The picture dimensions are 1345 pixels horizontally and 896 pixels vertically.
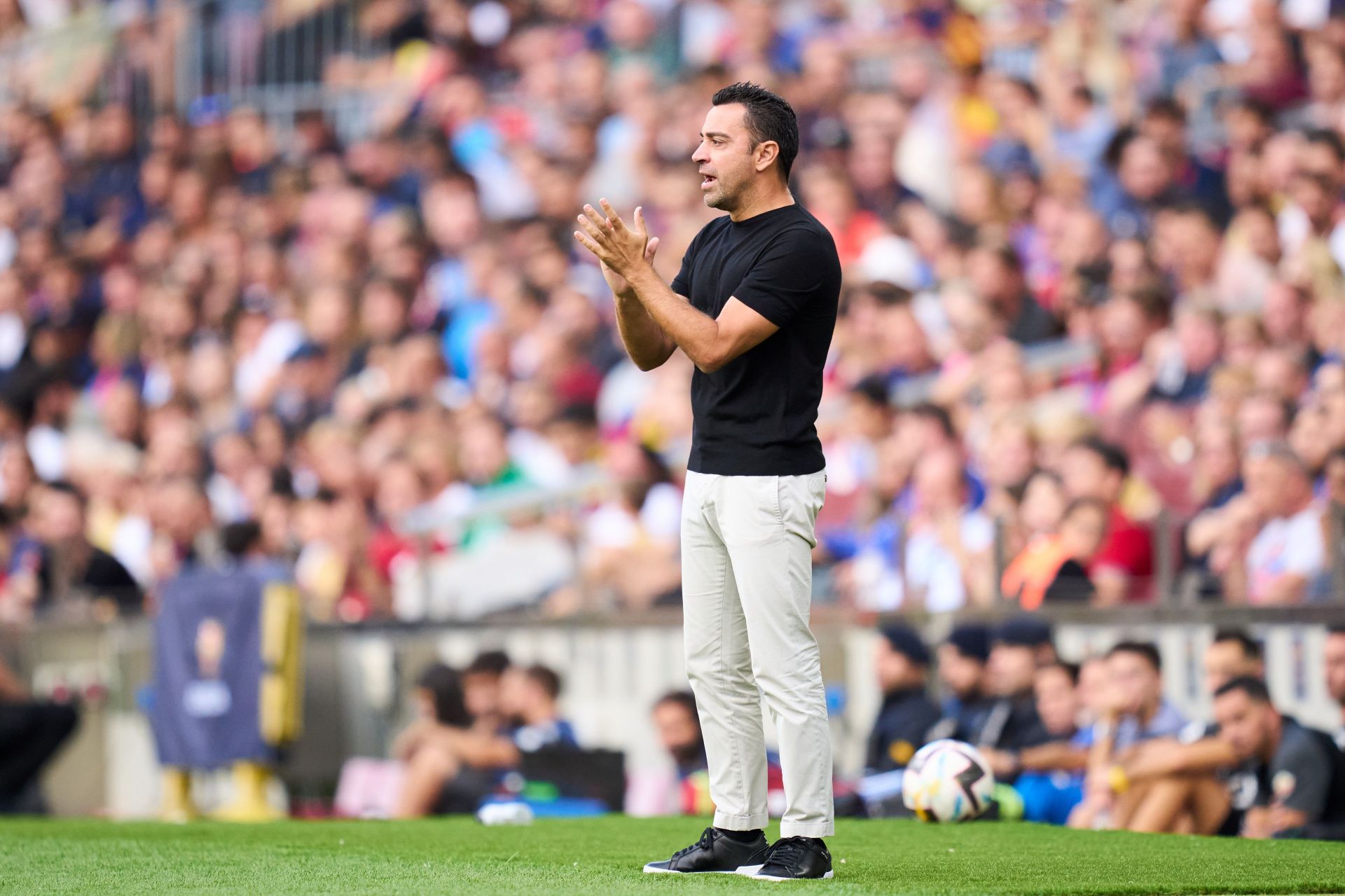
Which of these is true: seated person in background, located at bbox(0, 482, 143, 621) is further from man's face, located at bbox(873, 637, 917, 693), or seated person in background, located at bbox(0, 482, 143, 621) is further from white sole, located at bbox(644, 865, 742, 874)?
white sole, located at bbox(644, 865, 742, 874)

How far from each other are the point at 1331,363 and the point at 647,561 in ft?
11.9

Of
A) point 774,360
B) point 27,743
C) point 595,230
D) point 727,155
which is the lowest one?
point 27,743

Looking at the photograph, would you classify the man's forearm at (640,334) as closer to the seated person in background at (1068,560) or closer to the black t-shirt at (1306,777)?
the black t-shirt at (1306,777)

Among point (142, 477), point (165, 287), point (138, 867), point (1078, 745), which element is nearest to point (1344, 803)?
point (1078, 745)

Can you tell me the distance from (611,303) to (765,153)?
883 centimetres

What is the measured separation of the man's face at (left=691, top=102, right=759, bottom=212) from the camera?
215 inches

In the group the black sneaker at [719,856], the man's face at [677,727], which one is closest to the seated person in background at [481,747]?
the man's face at [677,727]

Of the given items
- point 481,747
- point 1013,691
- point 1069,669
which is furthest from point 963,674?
point 481,747

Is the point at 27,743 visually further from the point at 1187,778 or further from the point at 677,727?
the point at 1187,778

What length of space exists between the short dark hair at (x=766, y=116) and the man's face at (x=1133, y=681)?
3637 mm

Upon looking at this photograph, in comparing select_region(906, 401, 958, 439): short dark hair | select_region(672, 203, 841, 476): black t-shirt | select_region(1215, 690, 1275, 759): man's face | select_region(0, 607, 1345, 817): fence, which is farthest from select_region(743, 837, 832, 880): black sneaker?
select_region(906, 401, 958, 439): short dark hair

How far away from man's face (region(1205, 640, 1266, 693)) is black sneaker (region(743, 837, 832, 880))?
328cm

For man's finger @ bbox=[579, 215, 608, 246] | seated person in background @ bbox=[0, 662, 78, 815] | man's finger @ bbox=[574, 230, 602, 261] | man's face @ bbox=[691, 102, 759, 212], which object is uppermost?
man's face @ bbox=[691, 102, 759, 212]

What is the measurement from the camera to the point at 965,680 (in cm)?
911
